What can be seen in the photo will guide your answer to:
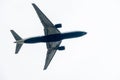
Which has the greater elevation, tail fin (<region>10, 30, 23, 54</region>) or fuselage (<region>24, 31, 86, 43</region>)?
fuselage (<region>24, 31, 86, 43</region>)

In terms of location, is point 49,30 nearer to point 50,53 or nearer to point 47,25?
point 47,25

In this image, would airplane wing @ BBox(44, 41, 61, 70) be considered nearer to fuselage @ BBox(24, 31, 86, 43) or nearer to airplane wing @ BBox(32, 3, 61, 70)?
airplane wing @ BBox(32, 3, 61, 70)

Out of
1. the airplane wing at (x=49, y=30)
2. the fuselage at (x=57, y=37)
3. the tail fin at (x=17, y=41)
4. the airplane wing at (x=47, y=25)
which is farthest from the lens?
the tail fin at (x=17, y=41)

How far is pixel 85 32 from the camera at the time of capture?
378 ft

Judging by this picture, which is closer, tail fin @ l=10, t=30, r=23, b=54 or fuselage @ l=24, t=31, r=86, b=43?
fuselage @ l=24, t=31, r=86, b=43

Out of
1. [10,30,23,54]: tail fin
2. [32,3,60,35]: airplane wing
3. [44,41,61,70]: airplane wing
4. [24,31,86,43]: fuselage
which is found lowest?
[44,41,61,70]: airplane wing

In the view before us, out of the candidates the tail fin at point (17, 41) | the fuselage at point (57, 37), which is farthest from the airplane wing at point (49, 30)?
the tail fin at point (17, 41)

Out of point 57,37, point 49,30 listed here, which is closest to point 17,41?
point 49,30

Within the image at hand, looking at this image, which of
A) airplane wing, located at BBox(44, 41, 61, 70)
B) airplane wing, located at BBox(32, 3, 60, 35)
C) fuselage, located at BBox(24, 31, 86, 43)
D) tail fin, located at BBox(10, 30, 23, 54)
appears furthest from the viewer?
airplane wing, located at BBox(44, 41, 61, 70)

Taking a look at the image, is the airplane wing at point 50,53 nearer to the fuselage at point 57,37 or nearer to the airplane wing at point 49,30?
the airplane wing at point 49,30

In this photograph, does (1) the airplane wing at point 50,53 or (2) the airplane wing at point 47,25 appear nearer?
(2) the airplane wing at point 47,25

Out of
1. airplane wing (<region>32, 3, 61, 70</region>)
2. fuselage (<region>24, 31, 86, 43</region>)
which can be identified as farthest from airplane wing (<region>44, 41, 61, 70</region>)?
fuselage (<region>24, 31, 86, 43</region>)

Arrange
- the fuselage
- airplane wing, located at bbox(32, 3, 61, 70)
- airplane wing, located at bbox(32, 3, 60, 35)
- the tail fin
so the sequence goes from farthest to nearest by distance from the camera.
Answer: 1. the tail fin
2. the fuselage
3. airplane wing, located at bbox(32, 3, 60, 35)
4. airplane wing, located at bbox(32, 3, 61, 70)

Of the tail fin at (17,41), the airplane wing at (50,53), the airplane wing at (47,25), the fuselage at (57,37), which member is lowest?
the airplane wing at (50,53)
